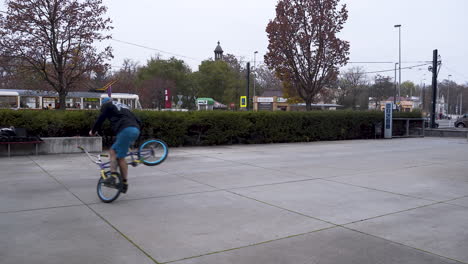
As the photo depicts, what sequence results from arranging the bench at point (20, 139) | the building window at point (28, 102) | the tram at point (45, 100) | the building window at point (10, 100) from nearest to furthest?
the bench at point (20, 139)
the building window at point (10, 100)
the tram at point (45, 100)
the building window at point (28, 102)

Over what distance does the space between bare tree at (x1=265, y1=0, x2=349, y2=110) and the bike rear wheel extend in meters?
18.4

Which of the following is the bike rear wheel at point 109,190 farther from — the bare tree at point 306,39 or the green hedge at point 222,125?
the bare tree at point 306,39

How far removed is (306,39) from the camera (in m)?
23.0

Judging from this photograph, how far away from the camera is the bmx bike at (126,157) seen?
6422 millimetres

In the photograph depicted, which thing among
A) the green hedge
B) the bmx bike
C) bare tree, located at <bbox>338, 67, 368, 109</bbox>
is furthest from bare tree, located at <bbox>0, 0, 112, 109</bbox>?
bare tree, located at <bbox>338, 67, 368, 109</bbox>

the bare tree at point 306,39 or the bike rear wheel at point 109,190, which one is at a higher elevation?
the bare tree at point 306,39

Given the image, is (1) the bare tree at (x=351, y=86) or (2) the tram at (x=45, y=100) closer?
(2) the tram at (x=45, y=100)

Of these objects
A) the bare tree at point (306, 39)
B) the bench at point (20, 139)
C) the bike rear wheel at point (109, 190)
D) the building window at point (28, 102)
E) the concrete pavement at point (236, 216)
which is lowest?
the concrete pavement at point (236, 216)

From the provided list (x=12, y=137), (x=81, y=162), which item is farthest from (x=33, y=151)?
(x=81, y=162)

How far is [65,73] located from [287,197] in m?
14.1

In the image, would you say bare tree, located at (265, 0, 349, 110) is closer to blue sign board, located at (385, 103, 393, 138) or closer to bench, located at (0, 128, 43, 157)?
blue sign board, located at (385, 103, 393, 138)

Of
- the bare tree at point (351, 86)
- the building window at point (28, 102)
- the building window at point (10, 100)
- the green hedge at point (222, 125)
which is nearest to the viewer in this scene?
the green hedge at point (222, 125)

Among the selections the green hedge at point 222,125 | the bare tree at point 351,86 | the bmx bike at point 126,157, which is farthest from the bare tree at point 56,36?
the bare tree at point 351,86

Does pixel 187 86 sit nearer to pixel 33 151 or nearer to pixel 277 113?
pixel 277 113
